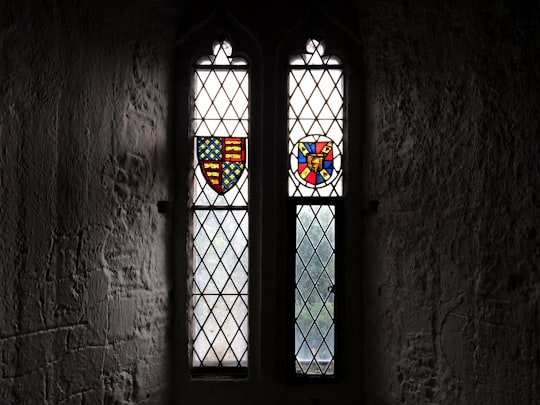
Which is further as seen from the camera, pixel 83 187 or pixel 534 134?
pixel 83 187

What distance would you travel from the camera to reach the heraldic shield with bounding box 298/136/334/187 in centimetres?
346

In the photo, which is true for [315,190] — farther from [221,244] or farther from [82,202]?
[82,202]

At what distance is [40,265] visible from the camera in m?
2.08

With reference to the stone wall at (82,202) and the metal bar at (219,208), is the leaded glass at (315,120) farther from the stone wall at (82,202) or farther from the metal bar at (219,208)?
the stone wall at (82,202)

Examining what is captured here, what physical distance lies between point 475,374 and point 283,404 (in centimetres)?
144

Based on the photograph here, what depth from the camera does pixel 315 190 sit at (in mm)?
3465

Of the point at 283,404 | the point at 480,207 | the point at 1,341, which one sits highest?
the point at 480,207

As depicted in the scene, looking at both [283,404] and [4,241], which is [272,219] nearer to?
[283,404]

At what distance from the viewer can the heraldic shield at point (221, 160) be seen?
345cm

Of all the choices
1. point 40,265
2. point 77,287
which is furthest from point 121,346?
point 40,265

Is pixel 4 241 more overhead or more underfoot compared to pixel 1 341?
more overhead

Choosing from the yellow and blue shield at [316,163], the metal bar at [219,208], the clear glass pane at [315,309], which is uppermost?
the yellow and blue shield at [316,163]

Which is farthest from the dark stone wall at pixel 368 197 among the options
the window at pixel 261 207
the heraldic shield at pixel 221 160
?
the heraldic shield at pixel 221 160

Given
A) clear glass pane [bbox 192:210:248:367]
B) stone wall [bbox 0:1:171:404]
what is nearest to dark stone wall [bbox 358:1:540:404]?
Result: clear glass pane [bbox 192:210:248:367]
